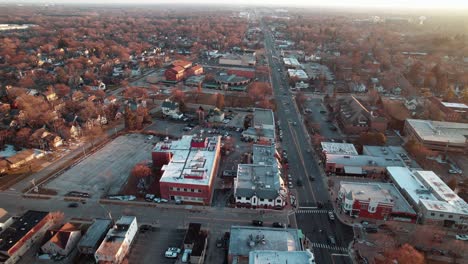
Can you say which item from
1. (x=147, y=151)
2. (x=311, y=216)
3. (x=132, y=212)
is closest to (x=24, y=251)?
(x=132, y=212)

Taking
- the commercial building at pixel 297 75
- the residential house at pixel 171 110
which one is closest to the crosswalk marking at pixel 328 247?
the residential house at pixel 171 110

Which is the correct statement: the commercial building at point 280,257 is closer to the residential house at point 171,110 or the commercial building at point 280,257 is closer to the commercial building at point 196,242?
the commercial building at point 196,242

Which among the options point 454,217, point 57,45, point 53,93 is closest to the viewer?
point 454,217

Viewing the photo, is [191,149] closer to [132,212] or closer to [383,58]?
[132,212]

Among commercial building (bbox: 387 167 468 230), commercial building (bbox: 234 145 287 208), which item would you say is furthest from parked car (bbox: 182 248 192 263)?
commercial building (bbox: 387 167 468 230)

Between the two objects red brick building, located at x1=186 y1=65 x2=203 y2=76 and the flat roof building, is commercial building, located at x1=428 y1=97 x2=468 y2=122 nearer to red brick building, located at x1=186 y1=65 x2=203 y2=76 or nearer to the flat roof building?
the flat roof building

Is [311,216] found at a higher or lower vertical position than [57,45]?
lower

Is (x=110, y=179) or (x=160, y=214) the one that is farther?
(x=110, y=179)
